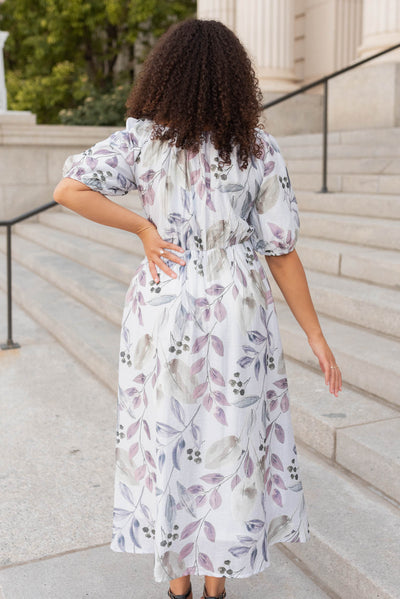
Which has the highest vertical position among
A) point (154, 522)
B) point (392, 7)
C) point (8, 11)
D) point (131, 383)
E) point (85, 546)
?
point (8, 11)

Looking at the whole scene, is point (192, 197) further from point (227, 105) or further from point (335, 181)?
point (335, 181)

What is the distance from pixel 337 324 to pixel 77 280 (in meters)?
3.48

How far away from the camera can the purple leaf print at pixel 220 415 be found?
7.02 feet

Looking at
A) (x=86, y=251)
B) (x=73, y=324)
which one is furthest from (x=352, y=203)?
(x=86, y=251)

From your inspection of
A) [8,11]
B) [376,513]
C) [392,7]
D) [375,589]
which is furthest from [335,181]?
[8,11]

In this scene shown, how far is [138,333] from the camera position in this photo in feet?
7.15

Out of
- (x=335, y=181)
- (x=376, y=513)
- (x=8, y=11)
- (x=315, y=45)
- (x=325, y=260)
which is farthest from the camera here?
(x=8, y=11)

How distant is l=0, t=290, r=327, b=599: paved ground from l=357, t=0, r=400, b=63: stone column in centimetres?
633

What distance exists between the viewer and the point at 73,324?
6.16 m

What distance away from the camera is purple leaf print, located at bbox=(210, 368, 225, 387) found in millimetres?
→ 2119

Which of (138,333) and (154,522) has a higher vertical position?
(138,333)

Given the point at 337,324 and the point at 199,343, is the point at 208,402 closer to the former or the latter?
the point at 199,343

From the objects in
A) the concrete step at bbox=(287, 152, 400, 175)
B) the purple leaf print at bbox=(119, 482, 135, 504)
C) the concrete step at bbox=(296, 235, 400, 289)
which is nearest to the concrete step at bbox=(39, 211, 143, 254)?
the concrete step at bbox=(287, 152, 400, 175)

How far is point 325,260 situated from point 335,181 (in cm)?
204
